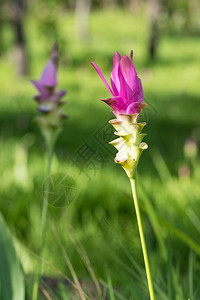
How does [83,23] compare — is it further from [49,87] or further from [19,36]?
[49,87]

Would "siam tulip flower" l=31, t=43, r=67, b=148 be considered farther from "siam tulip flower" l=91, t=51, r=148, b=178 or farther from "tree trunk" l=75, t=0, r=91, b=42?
"tree trunk" l=75, t=0, r=91, b=42

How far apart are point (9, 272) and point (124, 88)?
0.38 metres

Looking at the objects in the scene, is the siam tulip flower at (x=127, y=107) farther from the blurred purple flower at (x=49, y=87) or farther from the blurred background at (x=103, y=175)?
the blurred purple flower at (x=49, y=87)

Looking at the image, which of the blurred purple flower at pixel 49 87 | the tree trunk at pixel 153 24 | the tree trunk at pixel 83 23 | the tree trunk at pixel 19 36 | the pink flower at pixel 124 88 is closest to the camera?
the pink flower at pixel 124 88

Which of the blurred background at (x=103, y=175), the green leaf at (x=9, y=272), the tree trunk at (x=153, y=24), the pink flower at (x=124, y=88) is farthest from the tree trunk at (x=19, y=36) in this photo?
the pink flower at (x=124, y=88)

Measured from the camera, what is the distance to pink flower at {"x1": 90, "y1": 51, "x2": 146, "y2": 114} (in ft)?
1.86

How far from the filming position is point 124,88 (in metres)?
0.57

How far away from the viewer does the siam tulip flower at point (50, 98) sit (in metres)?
0.99

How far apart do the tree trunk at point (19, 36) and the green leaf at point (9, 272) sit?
6.68 m

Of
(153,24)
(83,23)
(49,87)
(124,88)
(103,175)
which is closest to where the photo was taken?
(124,88)

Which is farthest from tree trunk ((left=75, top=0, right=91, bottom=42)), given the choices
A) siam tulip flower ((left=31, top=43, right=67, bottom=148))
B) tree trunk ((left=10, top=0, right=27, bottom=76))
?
siam tulip flower ((left=31, top=43, right=67, bottom=148))

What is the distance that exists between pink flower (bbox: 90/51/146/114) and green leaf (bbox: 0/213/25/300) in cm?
31

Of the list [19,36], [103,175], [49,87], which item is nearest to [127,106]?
[49,87]

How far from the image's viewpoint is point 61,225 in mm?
2078
